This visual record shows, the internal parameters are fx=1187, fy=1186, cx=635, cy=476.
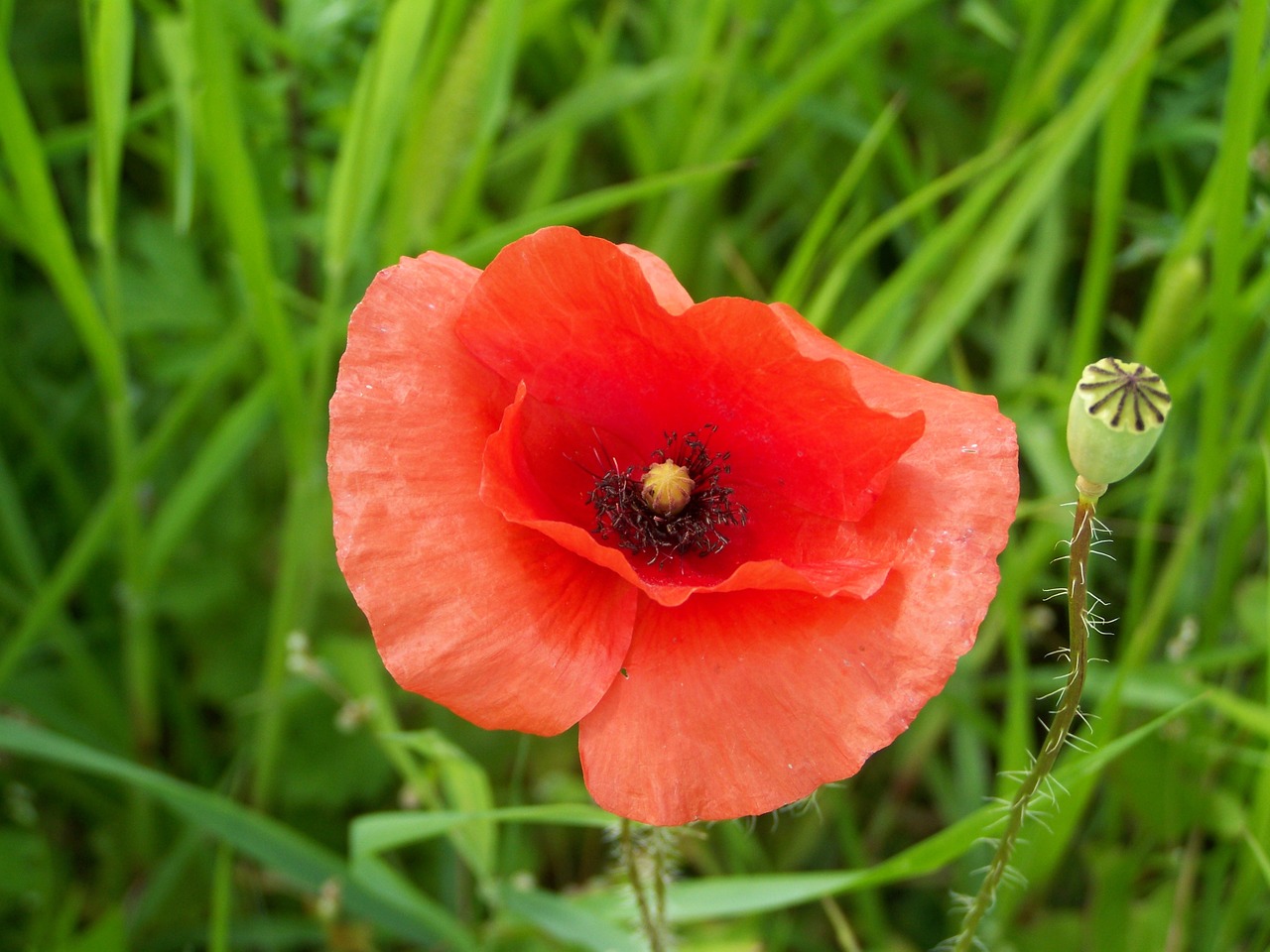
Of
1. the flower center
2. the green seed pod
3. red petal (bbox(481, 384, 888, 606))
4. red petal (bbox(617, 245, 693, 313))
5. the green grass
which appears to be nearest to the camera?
the green seed pod

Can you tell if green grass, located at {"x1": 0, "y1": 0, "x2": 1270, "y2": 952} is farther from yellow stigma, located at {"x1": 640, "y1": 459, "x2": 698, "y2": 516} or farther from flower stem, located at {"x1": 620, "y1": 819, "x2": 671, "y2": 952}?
yellow stigma, located at {"x1": 640, "y1": 459, "x2": 698, "y2": 516}

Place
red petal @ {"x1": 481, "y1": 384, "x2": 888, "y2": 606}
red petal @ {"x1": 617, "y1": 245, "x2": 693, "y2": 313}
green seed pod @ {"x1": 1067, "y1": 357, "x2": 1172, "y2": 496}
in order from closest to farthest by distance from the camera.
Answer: green seed pod @ {"x1": 1067, "y1": 357, "x2": 1172, "y2": 496}, red petal @ {"x1": 481, "y1": 384, "x2": 888, "y2": 606}, red petal @ {"x1": 617, "y1": 245, "x2": 693, "y2": 313}

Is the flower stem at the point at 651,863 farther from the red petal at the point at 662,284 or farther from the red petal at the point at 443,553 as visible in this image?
the red petal at the point at 662,284

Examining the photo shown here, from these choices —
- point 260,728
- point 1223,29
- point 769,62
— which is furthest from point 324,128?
point 1223,29

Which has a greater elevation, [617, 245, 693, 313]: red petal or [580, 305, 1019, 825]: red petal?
[617, 245, 693, 313]: red petal

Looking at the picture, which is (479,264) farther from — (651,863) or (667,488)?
(651,863)

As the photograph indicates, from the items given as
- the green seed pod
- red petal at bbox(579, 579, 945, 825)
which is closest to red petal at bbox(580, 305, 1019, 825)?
red petal at bbox(579, 579, 945, 825)

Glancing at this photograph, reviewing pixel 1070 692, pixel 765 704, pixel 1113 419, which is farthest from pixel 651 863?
pixel 1113 419
